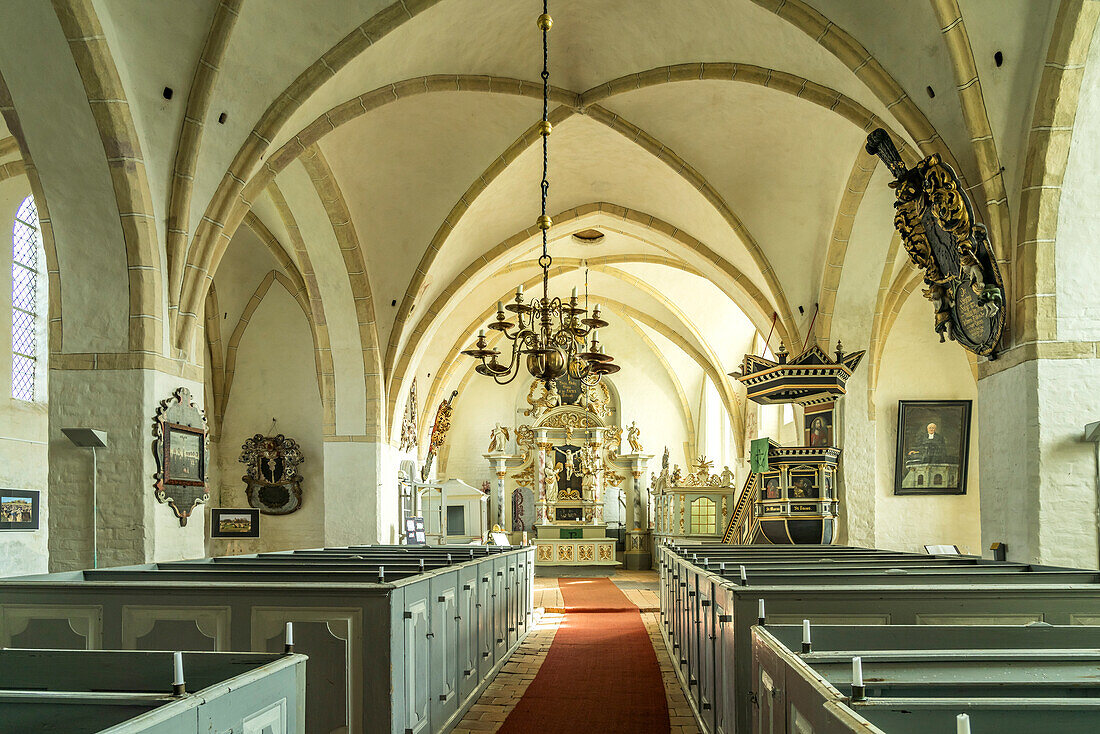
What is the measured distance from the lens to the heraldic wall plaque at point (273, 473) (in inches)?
620

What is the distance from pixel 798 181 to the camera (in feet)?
36.7

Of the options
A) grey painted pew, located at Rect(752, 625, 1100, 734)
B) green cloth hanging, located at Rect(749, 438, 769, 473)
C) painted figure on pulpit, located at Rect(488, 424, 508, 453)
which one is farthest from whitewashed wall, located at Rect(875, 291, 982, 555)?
grey painted pew, located at Rect(752, 625, 1100, 734)

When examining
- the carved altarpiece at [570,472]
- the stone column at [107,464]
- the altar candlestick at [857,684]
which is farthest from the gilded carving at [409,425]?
the altar candlestick at [857,684]

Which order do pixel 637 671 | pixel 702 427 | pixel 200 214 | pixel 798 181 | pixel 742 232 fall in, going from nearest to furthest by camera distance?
pixel 637 671 → pixel 200 214 → pixel 798 181 → pixel 742 232 → pixel 702 427

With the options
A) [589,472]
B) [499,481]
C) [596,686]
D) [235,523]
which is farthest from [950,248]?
[499,481]

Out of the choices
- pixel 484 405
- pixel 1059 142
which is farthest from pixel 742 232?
pixel 484 405

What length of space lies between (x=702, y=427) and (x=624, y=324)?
10.2ft

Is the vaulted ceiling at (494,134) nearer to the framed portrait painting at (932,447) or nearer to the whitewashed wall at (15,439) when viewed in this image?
the framed portrait painting at (932,447)

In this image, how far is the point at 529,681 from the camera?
22.7 feet

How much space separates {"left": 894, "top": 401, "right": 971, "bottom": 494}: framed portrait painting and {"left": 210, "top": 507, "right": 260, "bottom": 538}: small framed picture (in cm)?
1035

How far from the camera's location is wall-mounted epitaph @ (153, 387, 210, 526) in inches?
295

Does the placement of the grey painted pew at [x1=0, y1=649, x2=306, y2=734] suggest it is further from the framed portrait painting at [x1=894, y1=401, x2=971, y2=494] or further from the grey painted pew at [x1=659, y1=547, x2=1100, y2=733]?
the framed portrait painting at [x1=894, y1=401, x2=971, y2=494]

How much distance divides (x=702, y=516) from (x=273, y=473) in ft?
25.9

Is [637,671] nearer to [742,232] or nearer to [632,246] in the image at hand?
[742,232]
